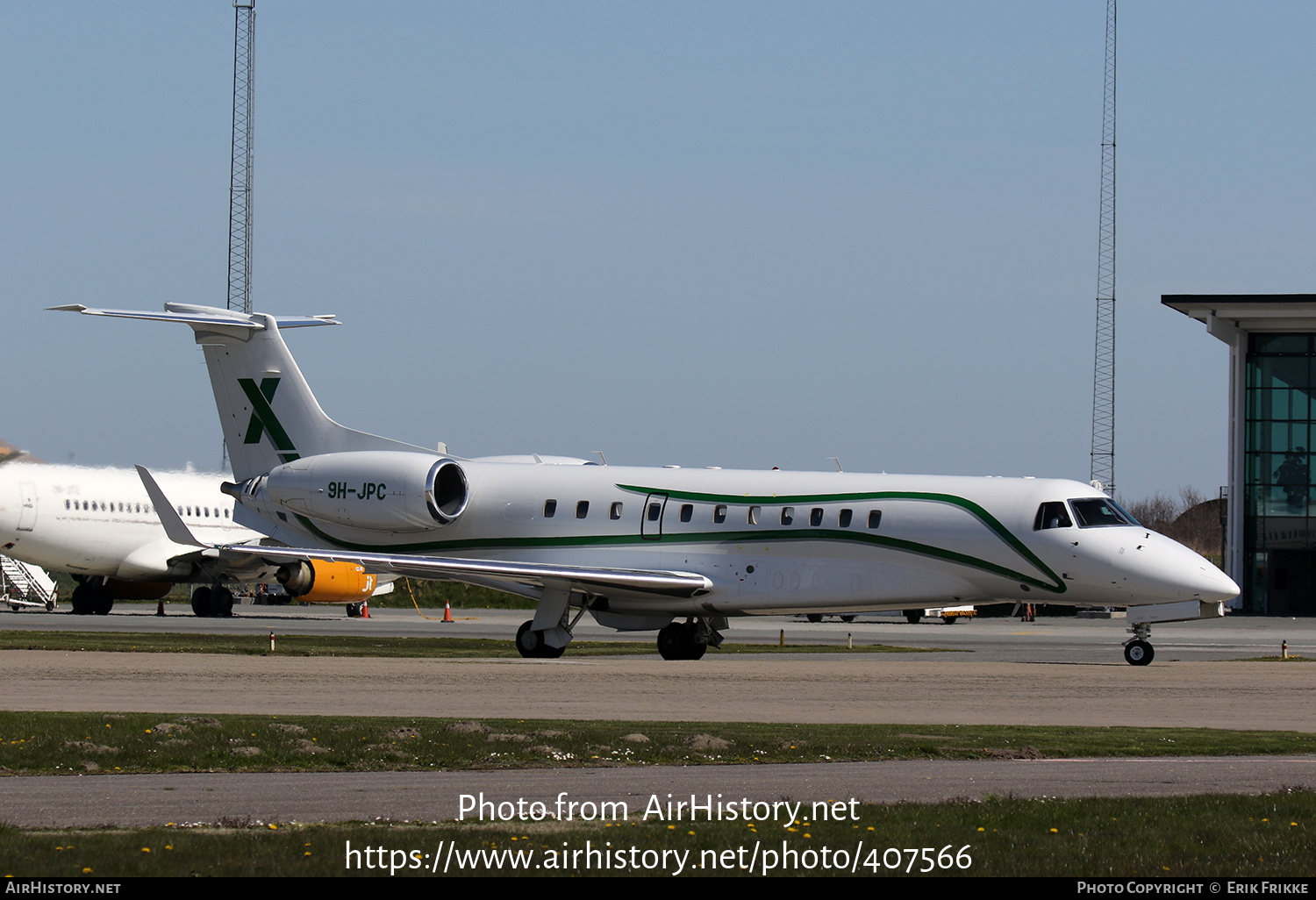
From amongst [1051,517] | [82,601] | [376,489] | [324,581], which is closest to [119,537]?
[82,601]

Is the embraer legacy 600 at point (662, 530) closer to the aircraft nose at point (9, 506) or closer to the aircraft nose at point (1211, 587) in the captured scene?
the aircraft nose at point (1211, 587)

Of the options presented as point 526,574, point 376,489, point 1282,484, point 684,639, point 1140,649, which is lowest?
point 684,639

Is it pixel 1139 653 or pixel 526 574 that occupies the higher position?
pixel 526 574

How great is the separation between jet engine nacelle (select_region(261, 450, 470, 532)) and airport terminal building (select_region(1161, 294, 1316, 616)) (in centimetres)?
4254

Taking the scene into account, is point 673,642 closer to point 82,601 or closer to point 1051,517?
point 1051,517

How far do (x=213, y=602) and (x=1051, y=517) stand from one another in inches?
1276

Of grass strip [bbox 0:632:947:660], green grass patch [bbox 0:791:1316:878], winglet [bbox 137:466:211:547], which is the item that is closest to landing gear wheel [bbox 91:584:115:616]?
winglet [bbox 137:466:211:547]

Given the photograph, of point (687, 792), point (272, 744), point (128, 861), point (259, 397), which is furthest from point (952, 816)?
point (259, 397)

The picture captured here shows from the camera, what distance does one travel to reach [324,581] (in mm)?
51781

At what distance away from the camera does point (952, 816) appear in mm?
11586

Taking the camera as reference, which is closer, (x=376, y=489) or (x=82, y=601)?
(x=376, y=489)

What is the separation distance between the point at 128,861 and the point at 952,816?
221 inches

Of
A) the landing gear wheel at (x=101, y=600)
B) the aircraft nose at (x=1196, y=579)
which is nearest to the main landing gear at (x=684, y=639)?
the aircraft nose at (x=1196, y=579)

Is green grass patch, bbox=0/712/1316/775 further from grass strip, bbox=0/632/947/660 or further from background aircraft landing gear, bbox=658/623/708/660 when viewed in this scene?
grass strip, bbox=0/632/947/660
